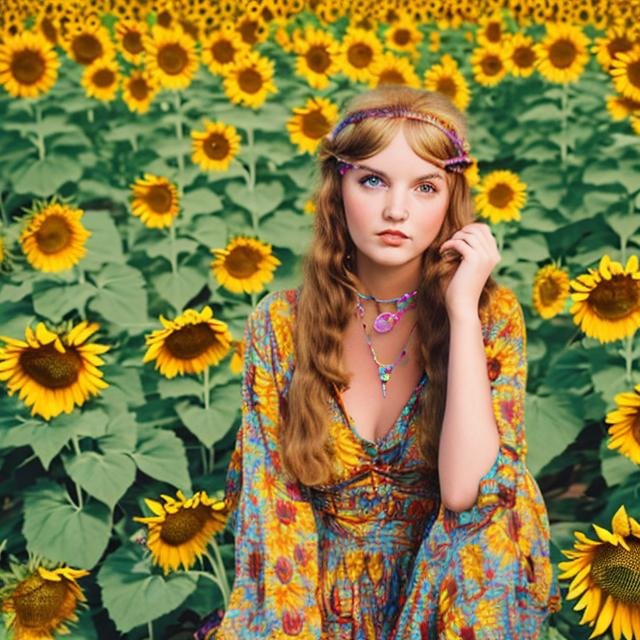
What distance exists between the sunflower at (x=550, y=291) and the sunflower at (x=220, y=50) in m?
1.37

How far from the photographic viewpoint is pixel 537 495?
1746mm

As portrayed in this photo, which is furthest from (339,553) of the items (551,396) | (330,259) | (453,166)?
(551,396)

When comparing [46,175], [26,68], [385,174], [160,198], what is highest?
[26,68]

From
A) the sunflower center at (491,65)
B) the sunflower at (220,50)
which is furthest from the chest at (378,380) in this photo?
the sunflower center at (491,65)

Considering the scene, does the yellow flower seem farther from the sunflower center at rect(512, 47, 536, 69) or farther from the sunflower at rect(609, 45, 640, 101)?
the sunflower center at rect(512, 47, 536, 69)

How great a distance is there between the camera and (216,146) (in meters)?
3.20

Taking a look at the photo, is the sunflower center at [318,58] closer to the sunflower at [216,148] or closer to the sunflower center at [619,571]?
the sunflower at [216,148]

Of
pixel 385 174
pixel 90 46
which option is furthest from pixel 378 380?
pixel 90 46

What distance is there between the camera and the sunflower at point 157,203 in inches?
118

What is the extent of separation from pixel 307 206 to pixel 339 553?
1568 mm

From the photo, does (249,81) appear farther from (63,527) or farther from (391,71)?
(63,527)

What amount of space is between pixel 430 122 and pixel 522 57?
81.6 inches

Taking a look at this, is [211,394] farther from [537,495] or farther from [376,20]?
[376,20]

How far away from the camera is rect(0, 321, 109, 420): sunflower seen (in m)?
2.15
